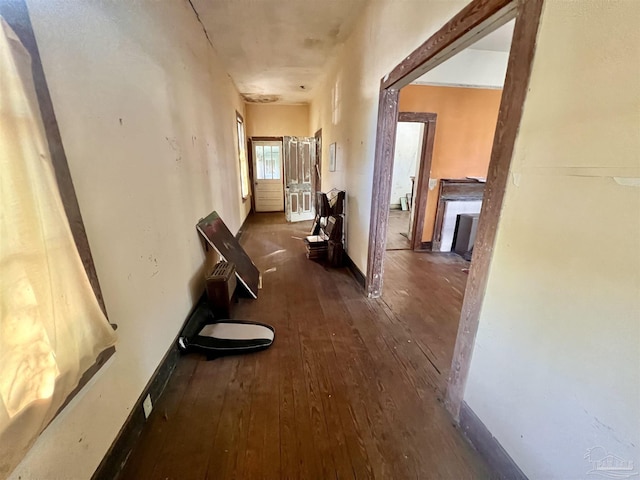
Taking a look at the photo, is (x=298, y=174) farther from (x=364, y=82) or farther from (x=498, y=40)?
(x=498, y=40)

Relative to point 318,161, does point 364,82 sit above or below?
above

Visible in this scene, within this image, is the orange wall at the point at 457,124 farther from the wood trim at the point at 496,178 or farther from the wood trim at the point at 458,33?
the wood trim at the point at 496,178

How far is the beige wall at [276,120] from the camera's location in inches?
273

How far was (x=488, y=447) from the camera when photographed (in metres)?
1.27

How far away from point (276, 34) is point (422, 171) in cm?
260

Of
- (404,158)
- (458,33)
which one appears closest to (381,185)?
(458,33)

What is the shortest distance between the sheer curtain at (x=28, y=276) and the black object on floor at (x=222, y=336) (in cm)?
108

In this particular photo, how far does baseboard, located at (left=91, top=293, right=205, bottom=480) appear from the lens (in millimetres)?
1128

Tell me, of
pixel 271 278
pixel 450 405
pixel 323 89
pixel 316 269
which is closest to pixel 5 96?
pixel 450 405

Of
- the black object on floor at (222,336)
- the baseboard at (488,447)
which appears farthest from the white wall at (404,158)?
the baseboard at (488,447)

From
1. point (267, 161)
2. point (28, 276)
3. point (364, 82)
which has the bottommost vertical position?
point (28, 276)

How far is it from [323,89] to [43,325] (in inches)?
206

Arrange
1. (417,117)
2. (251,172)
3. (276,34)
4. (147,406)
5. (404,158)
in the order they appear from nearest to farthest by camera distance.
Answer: (147,406) → (276,34) → (417,117) → (251,172) → (404,158)

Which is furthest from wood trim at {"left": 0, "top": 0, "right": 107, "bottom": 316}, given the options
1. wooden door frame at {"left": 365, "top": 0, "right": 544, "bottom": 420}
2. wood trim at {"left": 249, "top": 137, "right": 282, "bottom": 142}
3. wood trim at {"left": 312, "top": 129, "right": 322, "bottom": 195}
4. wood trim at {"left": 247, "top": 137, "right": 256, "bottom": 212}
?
wood trim at {"left": 249, "top": 137, "right": 282, "bottom": 142}
